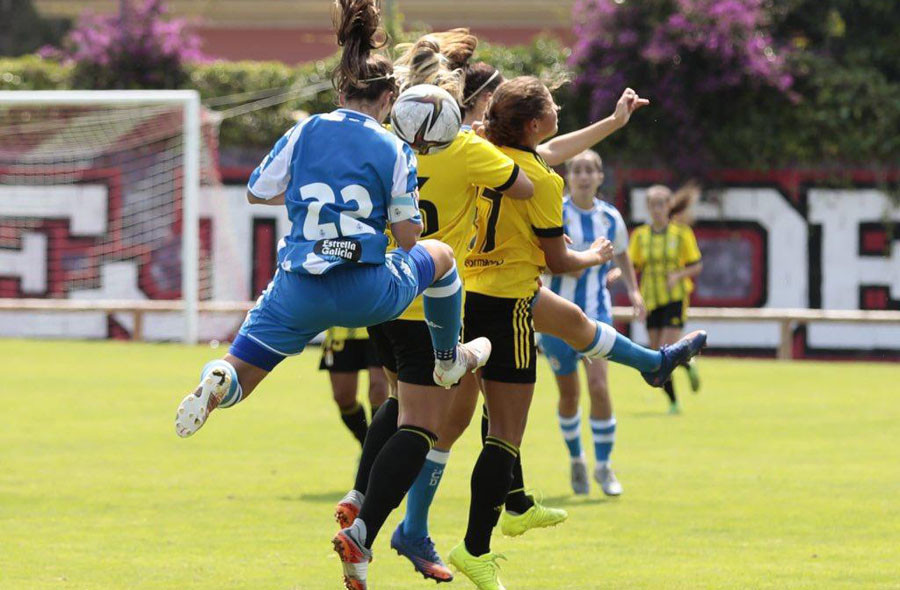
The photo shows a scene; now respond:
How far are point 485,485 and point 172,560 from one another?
168 centimetres

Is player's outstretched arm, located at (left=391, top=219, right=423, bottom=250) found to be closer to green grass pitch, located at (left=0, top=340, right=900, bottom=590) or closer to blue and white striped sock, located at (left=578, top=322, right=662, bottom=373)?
blue and white striped sock, located at (left=578, top=322, right=662, bottom=373)

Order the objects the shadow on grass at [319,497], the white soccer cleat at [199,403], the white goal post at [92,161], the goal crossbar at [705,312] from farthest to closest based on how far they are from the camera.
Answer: the white goal post at [92,161] → the goal crossbar at [705,312] → the shadow on grass at [319,497] → the white soccer cleat at [199,403]

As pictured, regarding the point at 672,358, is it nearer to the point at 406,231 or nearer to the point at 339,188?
the point at 406,231

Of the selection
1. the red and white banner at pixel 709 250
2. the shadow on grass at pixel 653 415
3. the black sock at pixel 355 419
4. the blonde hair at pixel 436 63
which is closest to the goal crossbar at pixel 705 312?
the red and white banner at pixel 709 250

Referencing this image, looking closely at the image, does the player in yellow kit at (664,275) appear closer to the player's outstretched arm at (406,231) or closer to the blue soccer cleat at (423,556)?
the blue soccer cleat at (423,556)

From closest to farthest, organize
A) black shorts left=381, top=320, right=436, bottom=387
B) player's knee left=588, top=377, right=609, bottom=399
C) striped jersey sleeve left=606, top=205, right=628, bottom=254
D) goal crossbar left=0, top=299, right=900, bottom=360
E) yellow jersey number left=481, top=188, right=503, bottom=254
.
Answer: black shorts left=381, top=320, right=436, bottom=387, yellow jersey number left=481, top=188, right=503, bottom=254, player's knee left=588, top=377, right=609, bottom=399, striped jersey sleeve left=606, top=205, right=628, bottom=254, goal crossbar left=0, top=299, right=900, bottom=360

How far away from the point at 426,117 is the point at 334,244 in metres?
0.71

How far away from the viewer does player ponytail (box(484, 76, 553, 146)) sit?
22.8 feet

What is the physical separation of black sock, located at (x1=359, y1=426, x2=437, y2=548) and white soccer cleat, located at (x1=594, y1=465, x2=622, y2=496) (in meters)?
3.72

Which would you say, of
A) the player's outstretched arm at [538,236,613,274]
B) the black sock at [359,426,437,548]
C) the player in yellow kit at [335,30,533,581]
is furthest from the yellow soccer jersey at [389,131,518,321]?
the black sock at [359,426,437,548]

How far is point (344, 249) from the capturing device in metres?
5.87

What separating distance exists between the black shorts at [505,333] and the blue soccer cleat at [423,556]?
760mm

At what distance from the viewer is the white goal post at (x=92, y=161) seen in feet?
80.9

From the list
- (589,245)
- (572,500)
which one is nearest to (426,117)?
(572,500)
